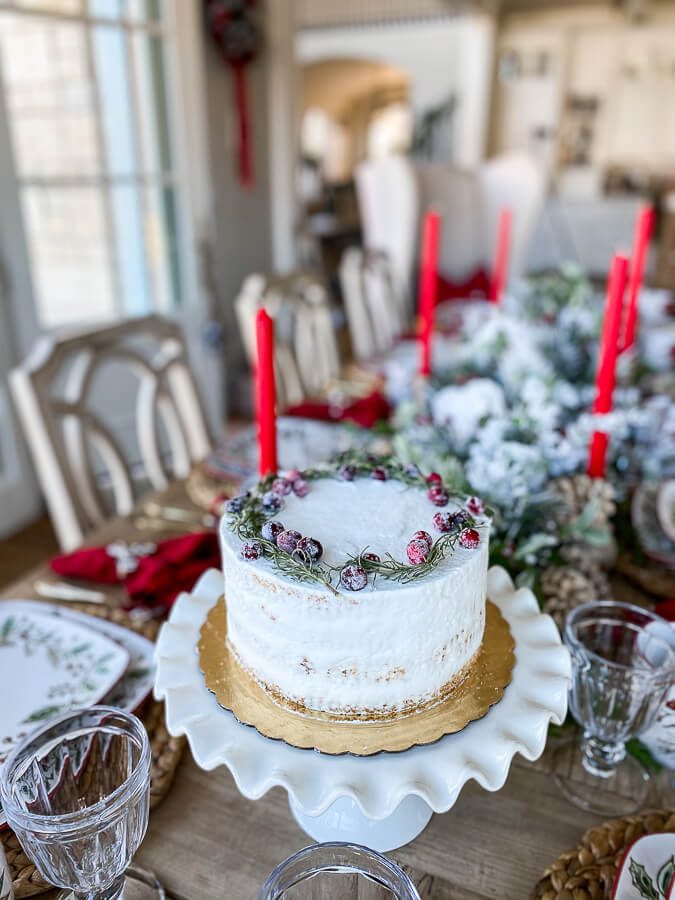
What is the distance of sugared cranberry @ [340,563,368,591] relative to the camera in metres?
0.44

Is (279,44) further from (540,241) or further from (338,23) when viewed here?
(540,241)

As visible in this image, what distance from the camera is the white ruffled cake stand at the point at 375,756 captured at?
0.44 metres

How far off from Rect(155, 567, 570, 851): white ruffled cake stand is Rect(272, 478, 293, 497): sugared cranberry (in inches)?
5.8

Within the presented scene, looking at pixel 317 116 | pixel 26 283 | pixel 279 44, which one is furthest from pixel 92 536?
pixel 317 116

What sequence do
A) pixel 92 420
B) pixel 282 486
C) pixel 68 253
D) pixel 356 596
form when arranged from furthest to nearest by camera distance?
1. pixel 68 253
2. pixel 92 420
3. pixel 282 486
4. pixel 356 596

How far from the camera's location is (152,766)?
592 mm

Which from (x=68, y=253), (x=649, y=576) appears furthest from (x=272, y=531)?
(x=68, y=253)

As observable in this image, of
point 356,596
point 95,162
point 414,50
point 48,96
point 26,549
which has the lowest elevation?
point 26,549

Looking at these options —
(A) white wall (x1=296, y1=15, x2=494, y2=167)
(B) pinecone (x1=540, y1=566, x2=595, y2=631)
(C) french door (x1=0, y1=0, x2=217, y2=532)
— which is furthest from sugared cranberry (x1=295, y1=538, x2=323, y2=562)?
(A) white wall (x1=296, y1=15, x2=494, y2=167)

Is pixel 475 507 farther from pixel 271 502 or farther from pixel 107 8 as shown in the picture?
pixel 107 8

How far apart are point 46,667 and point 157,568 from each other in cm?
16

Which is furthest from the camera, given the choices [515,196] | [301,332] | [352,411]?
[515,196]

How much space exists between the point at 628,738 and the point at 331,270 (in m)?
5.88

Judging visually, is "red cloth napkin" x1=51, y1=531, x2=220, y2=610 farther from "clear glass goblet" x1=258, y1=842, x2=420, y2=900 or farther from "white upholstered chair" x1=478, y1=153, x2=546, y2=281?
"white upholstered chair" x1=478, y1=153, x2=546, y2=281
